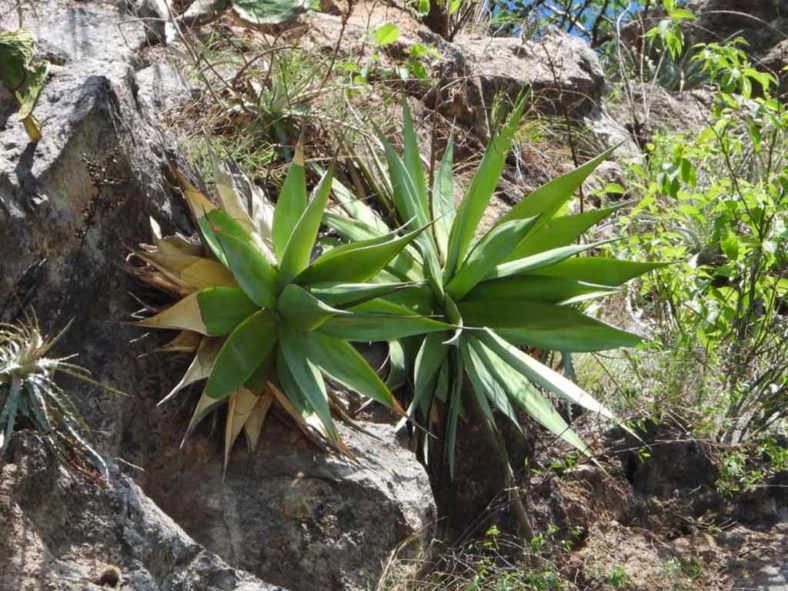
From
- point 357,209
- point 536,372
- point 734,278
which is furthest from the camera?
point 734,278

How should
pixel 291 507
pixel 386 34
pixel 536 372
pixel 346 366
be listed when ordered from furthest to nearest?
pixel 386 34
pixel 536 372
pixel 346 366
pixel 291 507

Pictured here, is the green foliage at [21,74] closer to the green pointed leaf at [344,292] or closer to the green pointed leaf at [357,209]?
the green pointed leaf at [344,292]

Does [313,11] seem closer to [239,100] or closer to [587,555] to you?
[239,100]

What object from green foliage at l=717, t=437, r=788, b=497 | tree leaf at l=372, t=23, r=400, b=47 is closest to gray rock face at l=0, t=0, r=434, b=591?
green foliage at l=717, t=437, r=788, b=497

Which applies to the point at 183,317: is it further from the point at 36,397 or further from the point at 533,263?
the point at 533,263

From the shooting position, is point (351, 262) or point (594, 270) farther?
point (594, 270)

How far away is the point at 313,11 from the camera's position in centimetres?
840

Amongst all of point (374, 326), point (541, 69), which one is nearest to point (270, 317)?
point (374, 326)

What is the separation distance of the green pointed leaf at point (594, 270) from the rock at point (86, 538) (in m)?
2.33

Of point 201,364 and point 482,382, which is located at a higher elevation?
point 201,364

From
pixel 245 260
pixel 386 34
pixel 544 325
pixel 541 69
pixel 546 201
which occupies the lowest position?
pixel 544 325

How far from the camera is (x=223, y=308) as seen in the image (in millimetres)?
4953

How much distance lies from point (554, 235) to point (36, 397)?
2705 mm

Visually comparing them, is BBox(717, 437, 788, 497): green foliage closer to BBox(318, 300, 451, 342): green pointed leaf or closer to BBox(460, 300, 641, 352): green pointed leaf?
BBox(460, 300, 641, 352): green pointed leaf
